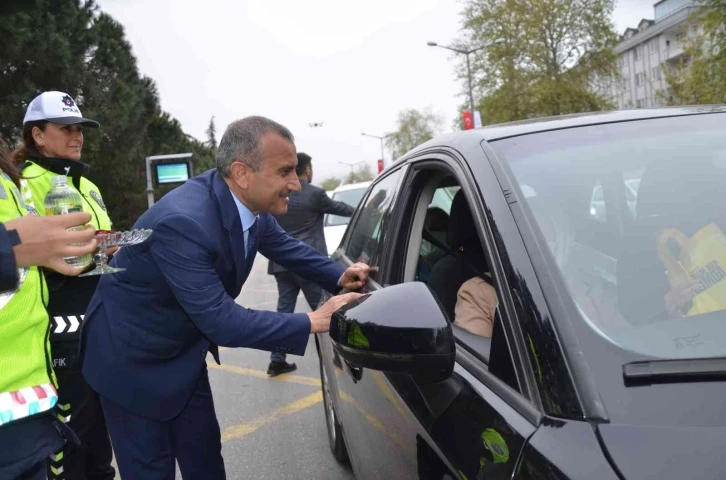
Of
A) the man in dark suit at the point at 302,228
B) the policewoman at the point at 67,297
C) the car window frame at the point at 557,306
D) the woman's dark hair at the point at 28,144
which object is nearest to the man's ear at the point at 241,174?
the policewoman at the point at 67,297

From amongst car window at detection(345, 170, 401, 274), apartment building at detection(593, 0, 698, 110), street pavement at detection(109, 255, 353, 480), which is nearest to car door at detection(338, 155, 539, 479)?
car window at detection(345, 170, 401, 274)

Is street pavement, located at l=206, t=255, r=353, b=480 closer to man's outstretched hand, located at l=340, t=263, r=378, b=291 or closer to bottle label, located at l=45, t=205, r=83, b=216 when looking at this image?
man's outstretched hand, located at l=340, t=263, r=378, b=291

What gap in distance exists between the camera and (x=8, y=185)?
165cm

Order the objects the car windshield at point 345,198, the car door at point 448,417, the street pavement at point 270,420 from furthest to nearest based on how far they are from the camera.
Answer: the car windshield at point 345,198, the street pavement at point 270,420, the car door at point 448,417

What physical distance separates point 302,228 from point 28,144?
11.1ft

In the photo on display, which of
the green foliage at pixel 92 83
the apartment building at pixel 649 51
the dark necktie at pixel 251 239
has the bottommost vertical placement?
the dark necktie at pixel 251 239

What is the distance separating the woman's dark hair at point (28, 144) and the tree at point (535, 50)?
3294 cm

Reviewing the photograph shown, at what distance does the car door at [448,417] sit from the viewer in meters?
1.20

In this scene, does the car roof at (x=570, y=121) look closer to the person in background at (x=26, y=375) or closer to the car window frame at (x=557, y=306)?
the car window frame at (x=557, y=306)

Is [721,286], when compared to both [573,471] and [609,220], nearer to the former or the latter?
[609,220]

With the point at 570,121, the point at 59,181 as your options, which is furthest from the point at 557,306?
the point at 59,181

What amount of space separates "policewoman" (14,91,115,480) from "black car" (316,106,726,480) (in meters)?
1.30

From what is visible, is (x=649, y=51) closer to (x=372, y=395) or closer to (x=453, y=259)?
(x=453, y=259)

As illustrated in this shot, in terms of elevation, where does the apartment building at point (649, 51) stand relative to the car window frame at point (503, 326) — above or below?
above
